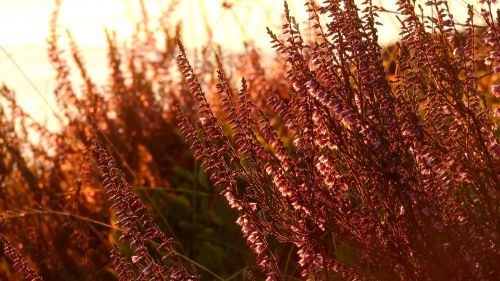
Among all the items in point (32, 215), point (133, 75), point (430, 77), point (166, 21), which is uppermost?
point (166, 21)

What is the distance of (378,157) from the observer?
292 cm

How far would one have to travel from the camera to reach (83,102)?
6.34 metres

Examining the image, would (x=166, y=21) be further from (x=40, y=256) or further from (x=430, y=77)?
(x=430, y=77)

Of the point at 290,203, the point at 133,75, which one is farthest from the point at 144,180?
the point at 290,203

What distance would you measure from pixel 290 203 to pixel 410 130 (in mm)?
530

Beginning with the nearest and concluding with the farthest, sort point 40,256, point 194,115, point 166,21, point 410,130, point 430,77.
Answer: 1. point 410,130
2. point 430,77
3. point 40,256
4. point 194,115
5. point 166,21

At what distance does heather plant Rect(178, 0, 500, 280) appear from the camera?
2879 mm

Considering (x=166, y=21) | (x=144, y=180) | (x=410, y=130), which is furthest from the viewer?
(x=166, y=21)

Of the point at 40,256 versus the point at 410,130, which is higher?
the point at 40,256

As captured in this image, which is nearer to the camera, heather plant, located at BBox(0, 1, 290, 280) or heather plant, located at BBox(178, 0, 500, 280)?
heather plant, located at BBox(178, 0, 500, 280)

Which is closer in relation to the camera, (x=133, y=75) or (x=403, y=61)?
(x=403, y=61)

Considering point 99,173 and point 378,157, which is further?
point 99,173

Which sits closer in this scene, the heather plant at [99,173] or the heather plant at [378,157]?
the heather plant at [378,157]

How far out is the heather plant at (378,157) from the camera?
2879mm
